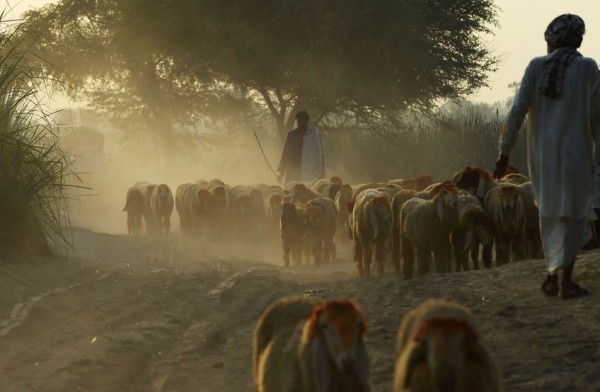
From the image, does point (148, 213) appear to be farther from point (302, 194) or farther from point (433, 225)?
point (433, 225)

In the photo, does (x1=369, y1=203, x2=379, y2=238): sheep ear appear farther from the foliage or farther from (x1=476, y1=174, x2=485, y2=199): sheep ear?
the foliage

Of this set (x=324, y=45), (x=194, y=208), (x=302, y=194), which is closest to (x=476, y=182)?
(x=302, y=194)

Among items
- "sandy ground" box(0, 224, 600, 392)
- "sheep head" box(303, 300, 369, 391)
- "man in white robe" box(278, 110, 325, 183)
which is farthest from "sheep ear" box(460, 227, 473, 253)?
"man in white robe" box(278, 110, 325, 183)

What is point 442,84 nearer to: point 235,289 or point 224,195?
point 224,195

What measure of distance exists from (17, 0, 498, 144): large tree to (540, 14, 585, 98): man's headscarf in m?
20.0

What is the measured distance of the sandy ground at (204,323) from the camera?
6.76m

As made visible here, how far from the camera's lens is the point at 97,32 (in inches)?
1544

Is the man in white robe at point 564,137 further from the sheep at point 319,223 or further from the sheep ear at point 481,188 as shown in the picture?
the sheep at point 319,223

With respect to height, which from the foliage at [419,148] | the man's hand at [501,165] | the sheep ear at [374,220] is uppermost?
the foliage at [419,148]

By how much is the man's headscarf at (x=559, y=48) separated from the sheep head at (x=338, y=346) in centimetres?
429

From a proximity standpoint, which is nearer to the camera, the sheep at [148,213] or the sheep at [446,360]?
the sheep at [446,360]

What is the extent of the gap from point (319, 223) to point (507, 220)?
18.1ft

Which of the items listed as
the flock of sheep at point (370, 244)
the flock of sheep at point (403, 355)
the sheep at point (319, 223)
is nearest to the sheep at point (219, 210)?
the flock of sheep at point (370, 244)

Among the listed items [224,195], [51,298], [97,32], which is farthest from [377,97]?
[51,298]
